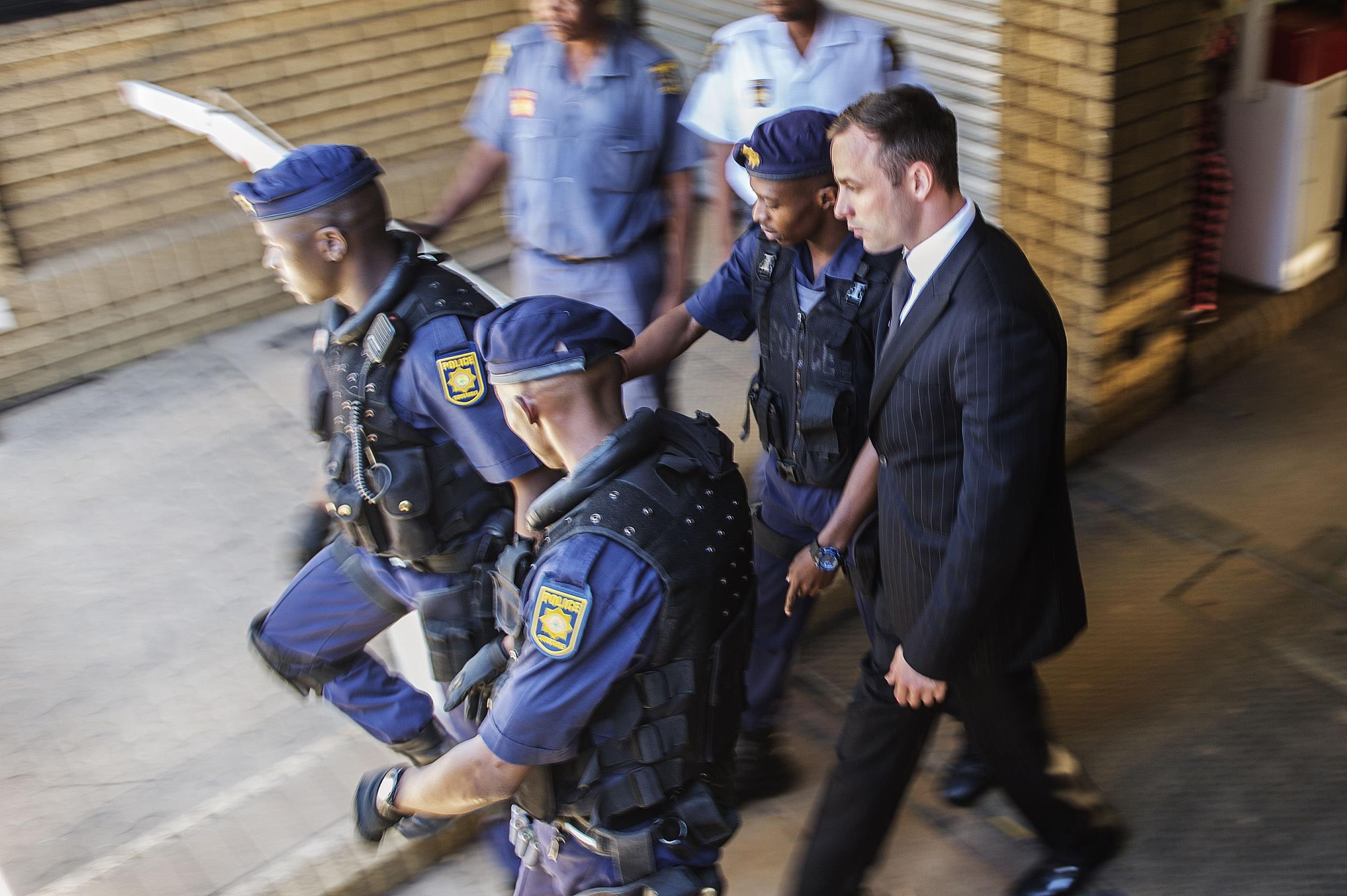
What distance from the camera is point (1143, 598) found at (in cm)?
381

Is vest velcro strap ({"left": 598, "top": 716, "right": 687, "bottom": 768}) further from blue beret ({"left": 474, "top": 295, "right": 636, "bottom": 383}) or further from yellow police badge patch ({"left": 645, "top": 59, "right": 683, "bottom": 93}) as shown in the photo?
Answer: yellow police badge patch ({"left": 645, "top": 59, "right": 683, "bottom": 93})

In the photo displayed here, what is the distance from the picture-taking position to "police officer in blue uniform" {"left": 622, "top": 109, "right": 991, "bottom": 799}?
9.11ft

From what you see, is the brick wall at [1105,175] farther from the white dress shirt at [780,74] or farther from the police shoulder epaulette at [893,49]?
the police shoulder epaulette at [893,49]

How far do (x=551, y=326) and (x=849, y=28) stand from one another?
1.87 metres

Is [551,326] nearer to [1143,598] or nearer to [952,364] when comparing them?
[952,364]

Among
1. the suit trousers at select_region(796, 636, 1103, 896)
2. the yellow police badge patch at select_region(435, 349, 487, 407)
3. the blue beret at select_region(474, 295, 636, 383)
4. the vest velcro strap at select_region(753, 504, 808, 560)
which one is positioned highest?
the blue beret at select_region(474, 295, 636, 383)

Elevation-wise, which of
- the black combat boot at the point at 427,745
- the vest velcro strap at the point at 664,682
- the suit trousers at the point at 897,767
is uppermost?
the vest velcro strap at the point at 664,682

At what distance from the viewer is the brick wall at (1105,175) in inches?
157

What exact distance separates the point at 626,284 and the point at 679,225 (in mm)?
243

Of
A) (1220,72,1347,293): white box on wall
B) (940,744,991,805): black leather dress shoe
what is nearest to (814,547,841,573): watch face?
(940,744,991,805): black leather dress shoe

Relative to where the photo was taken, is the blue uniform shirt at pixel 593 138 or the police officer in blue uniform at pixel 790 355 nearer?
the police officer in blue uniform at pixel 790 355

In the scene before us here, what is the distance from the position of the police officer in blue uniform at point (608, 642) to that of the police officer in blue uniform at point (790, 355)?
0.54 metres

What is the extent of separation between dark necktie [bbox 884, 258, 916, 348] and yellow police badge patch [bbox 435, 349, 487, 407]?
0.89m

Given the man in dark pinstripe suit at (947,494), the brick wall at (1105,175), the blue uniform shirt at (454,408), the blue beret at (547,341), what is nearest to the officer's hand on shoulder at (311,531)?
the blue uniform shirt at (454,408)
